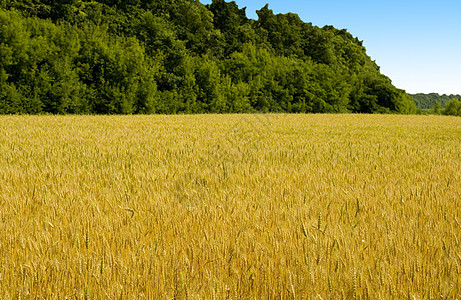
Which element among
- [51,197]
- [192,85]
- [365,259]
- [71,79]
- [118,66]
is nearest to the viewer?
[365,259]

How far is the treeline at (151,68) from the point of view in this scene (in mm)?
20969

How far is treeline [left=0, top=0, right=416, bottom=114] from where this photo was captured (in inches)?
826

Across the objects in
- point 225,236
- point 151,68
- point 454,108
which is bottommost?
point 225,236

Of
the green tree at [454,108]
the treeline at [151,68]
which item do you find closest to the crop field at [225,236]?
the treeline at [151,68]

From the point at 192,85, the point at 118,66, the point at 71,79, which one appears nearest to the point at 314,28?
the point at 192,85

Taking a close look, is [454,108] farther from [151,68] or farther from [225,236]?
[225,236]

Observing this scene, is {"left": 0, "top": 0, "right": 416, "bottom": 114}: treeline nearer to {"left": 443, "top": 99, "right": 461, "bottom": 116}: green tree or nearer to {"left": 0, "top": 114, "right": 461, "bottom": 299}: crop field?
{"left": 0, "top": 114, "right": 461, "bottom": 299}: crop field

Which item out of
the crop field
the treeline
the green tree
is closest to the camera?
the crop field

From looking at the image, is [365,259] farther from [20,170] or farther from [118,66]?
[118,66]

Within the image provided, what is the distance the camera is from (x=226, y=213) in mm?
2684

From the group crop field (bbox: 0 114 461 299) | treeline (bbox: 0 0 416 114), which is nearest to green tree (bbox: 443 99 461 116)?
treeline (bbox: 0 0 416 114)

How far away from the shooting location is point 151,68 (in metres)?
26.3

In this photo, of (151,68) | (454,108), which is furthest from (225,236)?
(454,108)

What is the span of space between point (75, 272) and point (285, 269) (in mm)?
951
